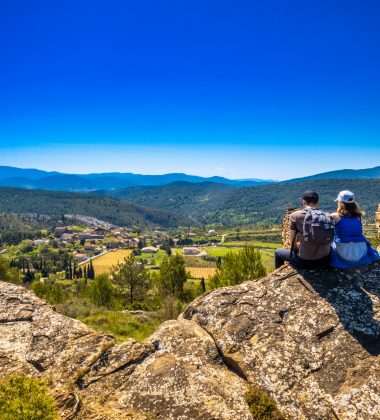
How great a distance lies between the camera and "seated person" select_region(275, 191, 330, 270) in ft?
30.4

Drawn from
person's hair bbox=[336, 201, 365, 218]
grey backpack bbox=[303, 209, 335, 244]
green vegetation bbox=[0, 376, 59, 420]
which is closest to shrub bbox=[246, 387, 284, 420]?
green vegetation bbox=[0, 376, 59, 420]

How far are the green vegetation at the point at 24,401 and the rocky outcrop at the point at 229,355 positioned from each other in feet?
4.74

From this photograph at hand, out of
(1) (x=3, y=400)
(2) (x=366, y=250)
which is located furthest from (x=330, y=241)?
(1) (x=3, y=400)

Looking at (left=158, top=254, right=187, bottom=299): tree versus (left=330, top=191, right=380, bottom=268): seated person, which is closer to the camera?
(left=330, top=191, right=380, bottom=268): seated person

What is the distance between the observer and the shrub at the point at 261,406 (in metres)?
6.58

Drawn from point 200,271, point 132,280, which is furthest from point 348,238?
point 200,271

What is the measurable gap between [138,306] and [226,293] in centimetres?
3014

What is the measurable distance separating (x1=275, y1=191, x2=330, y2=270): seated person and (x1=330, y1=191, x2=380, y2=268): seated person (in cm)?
32

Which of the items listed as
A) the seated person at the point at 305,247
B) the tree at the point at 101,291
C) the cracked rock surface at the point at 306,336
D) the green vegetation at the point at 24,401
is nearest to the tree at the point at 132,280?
the tree at the point at 101,291

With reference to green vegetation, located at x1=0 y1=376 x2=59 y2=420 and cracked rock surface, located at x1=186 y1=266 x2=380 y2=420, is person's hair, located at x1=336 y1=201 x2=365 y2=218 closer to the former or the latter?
cracked rock surface, located at x1=186 y1=266 x2=380 y2=420

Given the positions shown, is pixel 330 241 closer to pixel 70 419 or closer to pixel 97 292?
pixel 70 419

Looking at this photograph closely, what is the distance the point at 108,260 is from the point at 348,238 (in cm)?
15492

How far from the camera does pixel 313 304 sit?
28.4 feet

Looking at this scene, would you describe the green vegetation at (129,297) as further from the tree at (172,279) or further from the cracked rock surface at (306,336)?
the cracked rock surface at (306,336)
